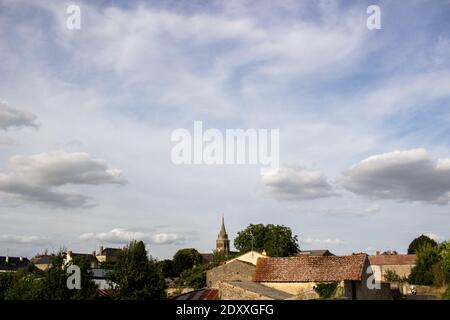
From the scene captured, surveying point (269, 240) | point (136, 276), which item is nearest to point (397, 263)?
point (269, 240)

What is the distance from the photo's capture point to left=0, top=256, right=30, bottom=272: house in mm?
113000

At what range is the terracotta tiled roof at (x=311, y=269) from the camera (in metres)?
44.6

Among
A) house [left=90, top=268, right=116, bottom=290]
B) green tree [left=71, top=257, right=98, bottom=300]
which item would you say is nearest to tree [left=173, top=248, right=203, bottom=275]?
house [left=90, top=268, right=116, bottom=290]

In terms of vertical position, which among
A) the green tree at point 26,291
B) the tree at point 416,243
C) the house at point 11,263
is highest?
the tree at point 416,243

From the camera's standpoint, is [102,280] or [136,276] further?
[102,280]

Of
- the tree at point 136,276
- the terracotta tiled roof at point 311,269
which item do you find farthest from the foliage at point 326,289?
Answer: the tree at point 136,276

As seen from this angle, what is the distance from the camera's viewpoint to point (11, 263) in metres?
117

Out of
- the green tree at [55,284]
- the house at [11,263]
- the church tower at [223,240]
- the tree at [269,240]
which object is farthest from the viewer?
the church tower at [223,240]

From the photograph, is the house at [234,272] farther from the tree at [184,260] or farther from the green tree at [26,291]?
the tree at [184,260]

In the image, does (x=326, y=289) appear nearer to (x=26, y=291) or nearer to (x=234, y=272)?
(x=234, y=272)

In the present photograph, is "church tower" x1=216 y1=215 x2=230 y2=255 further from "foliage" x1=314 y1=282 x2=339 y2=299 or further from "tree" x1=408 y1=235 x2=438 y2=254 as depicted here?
"foliage" x1=314 y1=282 x2=339 y2=299

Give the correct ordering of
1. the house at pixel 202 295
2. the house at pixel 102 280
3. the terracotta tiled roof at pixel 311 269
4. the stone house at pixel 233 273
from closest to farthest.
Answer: the house at pixel 102 280
the house at pixel 202 295
the terracotta tiled roof at pixel 311 269
the stone house at pixel 233 273

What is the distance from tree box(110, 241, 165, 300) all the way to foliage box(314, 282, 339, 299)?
15.5m

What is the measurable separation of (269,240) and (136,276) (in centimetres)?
5690
